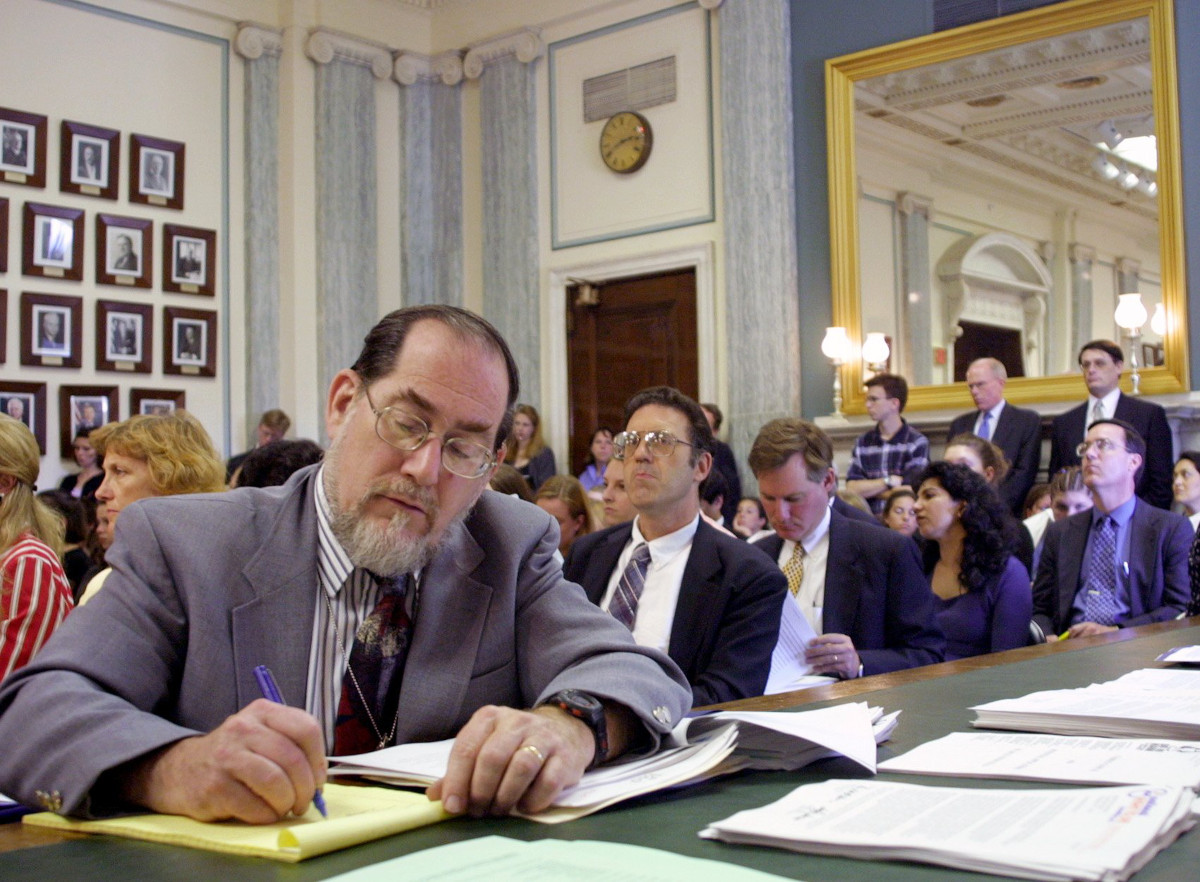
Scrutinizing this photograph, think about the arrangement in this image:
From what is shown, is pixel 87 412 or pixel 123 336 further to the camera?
pixel 123 336

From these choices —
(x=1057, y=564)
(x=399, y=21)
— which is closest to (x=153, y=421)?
(x=1057, y=564)

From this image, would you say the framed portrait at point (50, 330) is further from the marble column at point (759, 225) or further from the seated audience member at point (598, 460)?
the marble column at point (759, 225)

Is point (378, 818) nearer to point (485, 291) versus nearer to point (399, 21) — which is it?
point (485, 291)

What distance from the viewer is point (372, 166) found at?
31.8 ft

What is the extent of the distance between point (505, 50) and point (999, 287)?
168 inches

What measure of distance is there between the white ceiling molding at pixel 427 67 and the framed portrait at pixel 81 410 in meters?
3.35

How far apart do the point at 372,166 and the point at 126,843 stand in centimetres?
902

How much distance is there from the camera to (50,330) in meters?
8.32

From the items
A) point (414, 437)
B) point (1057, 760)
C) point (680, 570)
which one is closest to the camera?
point (1057, 760)

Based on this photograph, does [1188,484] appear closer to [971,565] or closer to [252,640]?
[971,565]

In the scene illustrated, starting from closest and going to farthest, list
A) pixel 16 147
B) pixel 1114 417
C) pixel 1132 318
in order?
pixel 1114 417 → pixel 1132 318 → pixel 16 147

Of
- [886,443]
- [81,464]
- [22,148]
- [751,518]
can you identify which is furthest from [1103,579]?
[22,148]

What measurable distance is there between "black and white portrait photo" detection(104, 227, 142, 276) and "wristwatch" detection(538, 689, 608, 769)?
317 inches

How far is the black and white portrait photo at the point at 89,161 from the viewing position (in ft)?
27.7
